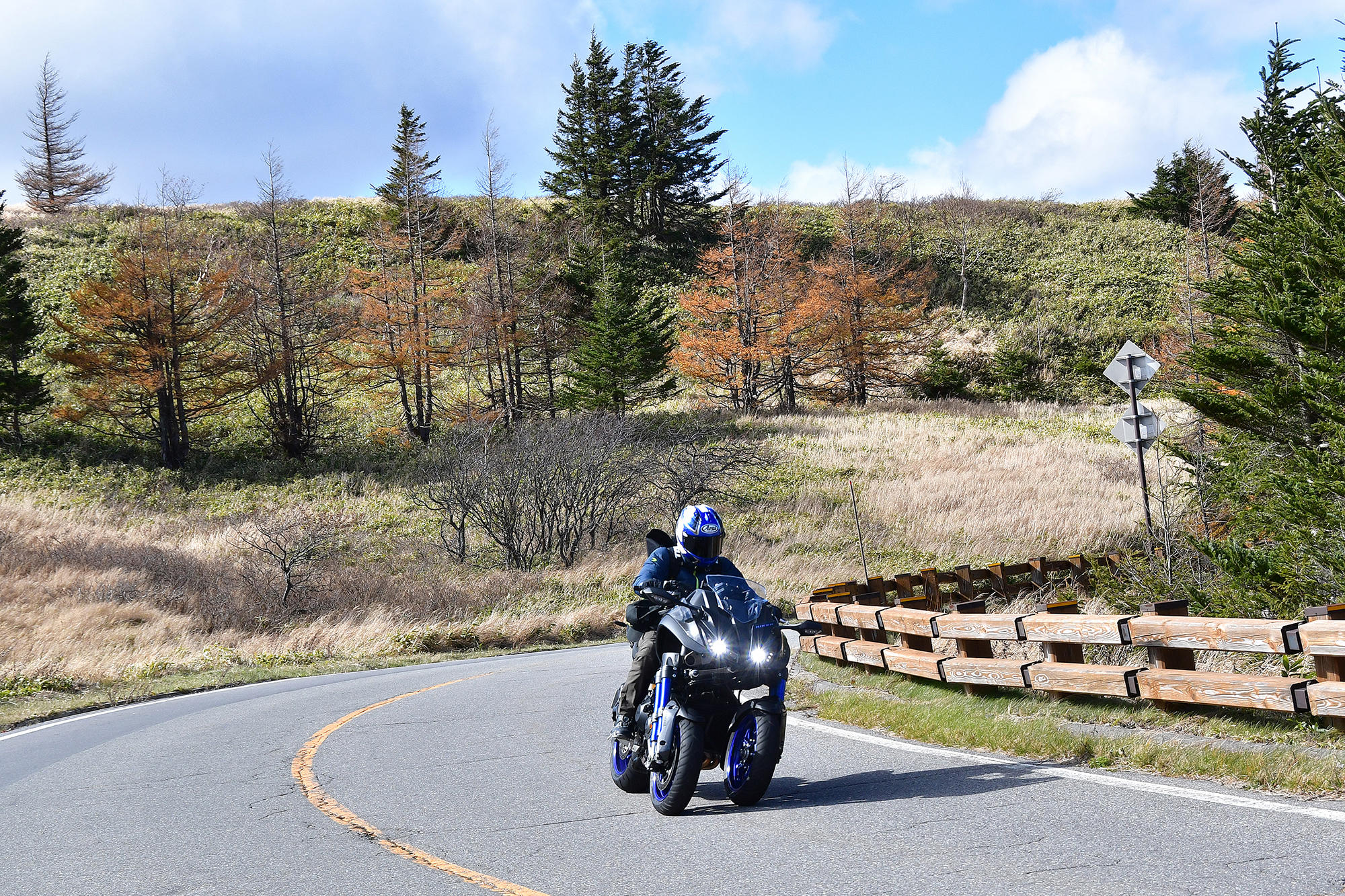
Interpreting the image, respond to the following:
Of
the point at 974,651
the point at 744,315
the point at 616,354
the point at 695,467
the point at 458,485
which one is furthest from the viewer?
the point at 744,315

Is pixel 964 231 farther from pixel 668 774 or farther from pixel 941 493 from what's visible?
pixel 668 774

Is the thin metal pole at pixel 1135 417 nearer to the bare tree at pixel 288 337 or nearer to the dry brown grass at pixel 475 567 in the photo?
the dry brown grass at pixel 475 567

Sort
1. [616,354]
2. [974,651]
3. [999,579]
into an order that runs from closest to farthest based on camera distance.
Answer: [974,651] < [999,579] < [616,354]

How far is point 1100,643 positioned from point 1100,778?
70.2 inches

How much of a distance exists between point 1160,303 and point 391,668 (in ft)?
202

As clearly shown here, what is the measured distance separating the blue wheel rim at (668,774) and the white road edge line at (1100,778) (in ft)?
7.21

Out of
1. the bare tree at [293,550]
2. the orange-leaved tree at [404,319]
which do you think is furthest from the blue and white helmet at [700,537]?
the orange-leaved tree at [404,319]

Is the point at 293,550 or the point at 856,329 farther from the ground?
the point at 856,329

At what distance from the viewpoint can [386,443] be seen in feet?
155

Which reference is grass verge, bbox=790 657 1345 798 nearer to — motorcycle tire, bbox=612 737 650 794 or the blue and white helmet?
motorcycle tire, bbox=612 737 650 794

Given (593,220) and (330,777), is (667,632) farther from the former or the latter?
(593,220)

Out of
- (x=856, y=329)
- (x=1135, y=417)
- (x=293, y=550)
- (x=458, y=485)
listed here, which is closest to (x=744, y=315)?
(x=856, y=329)

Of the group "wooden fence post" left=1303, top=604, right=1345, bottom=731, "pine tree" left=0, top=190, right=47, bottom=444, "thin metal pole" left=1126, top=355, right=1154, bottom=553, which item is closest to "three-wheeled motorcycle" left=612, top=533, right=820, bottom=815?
"wooden fence post" left=1303, top=604, right=1345, bottom=731

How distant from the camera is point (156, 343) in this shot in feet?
141
